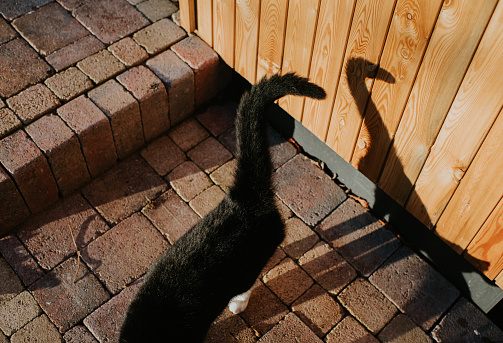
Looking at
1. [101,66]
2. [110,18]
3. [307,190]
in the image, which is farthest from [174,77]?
[307,190]

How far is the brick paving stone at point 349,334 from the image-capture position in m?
2.64

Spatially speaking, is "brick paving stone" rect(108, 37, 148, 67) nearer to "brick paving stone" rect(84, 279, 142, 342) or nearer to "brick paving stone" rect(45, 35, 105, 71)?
"brick paving stone" rect(45, 35, 105, 71)

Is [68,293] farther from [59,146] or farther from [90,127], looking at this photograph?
[90,127]

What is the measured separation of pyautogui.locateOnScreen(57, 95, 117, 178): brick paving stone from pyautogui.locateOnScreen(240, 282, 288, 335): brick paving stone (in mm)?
1313

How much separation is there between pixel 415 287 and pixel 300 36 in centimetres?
164

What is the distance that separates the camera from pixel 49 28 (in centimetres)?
335

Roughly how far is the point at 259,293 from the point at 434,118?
1.38 m

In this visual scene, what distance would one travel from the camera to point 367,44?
2303 mm

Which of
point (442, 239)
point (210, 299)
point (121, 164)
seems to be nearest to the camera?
point (210, 299)

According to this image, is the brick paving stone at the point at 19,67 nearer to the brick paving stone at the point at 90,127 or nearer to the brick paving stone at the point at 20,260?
Result: the brick paving stone at the point at 90,127

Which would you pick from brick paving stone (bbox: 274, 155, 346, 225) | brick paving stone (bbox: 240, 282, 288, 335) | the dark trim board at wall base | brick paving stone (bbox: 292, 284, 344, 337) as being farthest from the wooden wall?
brick paving stone (bbox: 240, 282, 288, 335)

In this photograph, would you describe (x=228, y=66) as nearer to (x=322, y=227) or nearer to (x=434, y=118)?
(x=322, y=227)

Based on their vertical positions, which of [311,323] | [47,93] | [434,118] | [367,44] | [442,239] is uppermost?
[367,44]

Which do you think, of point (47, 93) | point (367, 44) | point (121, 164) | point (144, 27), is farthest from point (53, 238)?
point (367, 44)
